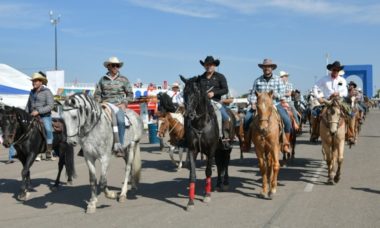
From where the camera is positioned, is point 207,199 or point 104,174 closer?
point 104,174

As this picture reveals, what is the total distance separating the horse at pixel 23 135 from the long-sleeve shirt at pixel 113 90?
5.22 feet

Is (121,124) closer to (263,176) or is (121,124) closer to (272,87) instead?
(263,176)

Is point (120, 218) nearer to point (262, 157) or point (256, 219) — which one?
point (256, 219)

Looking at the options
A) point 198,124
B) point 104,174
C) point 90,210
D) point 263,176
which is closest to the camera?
point 90,210

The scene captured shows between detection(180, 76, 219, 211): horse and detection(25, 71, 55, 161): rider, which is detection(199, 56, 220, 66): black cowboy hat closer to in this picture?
detection(180, 76, 219, 211): horse

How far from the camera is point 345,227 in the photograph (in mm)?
6441

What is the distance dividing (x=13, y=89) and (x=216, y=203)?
61.8ft

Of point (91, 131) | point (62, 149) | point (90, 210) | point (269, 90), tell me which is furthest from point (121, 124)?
point (269, 90)

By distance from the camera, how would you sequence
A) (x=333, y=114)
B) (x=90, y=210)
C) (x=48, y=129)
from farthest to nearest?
(x=48, y=129)
(x=333, y=114)
(x=90, y=210)

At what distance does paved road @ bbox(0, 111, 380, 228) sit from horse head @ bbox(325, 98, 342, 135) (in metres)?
1.27

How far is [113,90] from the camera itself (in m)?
9.27

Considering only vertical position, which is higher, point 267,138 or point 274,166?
point 267,138

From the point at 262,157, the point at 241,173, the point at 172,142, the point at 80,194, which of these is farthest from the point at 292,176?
the point at 80,194

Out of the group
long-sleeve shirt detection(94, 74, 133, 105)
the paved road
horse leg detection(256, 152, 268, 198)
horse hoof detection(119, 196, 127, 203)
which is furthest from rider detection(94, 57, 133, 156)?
horse leg detection(256, 152, 268, 198)
